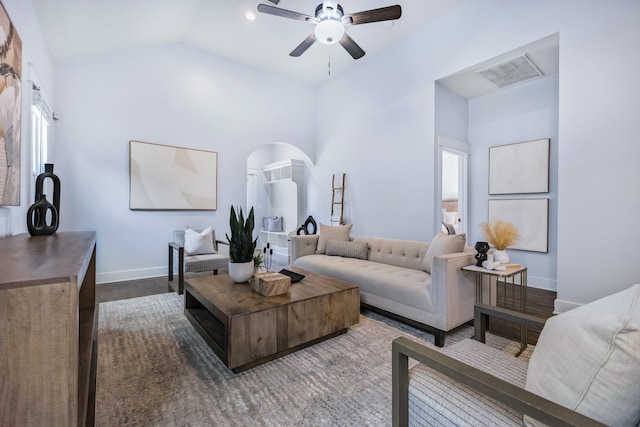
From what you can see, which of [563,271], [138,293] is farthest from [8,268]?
[563,271]

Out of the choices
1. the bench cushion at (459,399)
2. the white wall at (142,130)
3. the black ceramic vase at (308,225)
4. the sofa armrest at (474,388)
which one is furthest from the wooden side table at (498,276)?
the white wall at (142,130)

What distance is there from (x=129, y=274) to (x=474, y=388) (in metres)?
4.56

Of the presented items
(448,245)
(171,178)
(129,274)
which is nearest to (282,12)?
(448,245)

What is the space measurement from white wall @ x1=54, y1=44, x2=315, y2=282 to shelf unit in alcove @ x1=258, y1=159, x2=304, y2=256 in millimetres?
1239

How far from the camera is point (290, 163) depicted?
21.3ft

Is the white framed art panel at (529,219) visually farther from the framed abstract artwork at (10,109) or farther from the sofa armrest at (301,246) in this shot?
the framed abstract artwork at (10,109)

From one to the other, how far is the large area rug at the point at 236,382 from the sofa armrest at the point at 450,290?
0.23m

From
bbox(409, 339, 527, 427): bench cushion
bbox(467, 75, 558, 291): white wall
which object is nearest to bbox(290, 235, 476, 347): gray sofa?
bbox(409, 339, 527, 427): bench cushion

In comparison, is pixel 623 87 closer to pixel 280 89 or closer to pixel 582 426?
pixel 582 426

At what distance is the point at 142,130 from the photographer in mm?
4258

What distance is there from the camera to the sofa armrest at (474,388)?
0.73 metres

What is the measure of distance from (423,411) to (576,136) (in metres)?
3.25

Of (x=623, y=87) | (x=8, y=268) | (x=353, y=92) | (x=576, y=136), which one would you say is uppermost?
(x=353, y=92)

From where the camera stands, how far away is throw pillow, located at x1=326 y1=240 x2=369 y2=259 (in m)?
3.62
